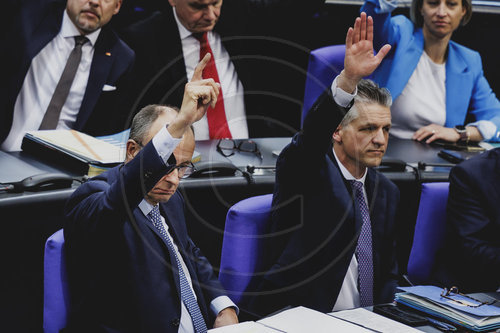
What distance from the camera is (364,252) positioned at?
2.27 metres

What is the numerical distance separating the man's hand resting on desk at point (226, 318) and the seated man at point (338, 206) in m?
0.17

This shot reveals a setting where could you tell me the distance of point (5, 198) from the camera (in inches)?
78.5

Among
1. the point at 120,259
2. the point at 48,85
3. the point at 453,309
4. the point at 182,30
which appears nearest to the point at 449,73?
the point at 182,30

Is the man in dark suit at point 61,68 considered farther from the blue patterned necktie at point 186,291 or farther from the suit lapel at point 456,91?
the suit lapel at point 456,91

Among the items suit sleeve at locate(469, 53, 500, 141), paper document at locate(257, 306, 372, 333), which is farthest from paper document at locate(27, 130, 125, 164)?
suit sleeve at locate(469, 53, 500, 141)

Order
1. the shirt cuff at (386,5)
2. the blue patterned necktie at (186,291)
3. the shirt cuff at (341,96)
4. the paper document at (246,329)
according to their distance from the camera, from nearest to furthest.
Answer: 1. the paper document at (246,329)
2. the blue patterned necktie at (186,291)
3. the shirt cuff at (341,96)
4. the shirt cuff at (386,5)

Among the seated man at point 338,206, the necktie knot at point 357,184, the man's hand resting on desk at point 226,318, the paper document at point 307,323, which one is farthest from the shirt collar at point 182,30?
the paper document at point 307,323

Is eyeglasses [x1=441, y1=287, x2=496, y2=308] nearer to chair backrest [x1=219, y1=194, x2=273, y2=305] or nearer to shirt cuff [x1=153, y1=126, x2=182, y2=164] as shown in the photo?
chair backrest [x1=219, y1=194, x2=273, y2=305]

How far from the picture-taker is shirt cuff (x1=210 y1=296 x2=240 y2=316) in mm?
1972

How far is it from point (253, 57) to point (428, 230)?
145cm

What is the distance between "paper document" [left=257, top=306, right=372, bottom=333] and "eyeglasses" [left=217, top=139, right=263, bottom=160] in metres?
1.12

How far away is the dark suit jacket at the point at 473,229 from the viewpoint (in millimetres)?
2373

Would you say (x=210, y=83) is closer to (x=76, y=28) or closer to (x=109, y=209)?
(x=109, y=209)

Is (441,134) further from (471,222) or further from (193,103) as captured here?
(193,103)
